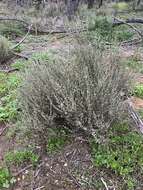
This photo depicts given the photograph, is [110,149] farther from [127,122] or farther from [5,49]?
[5,49]

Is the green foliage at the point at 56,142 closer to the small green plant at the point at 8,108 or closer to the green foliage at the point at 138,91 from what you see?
the small green plant at the point at 8,108

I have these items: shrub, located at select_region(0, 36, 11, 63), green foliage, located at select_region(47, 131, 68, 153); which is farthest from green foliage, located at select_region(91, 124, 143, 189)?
shrub, located at select_region(0, 36, 11, 63)

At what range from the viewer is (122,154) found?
3.04 meters

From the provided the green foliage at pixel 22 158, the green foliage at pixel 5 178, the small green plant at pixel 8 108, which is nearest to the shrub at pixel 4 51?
the small green plant at pixel 8 108

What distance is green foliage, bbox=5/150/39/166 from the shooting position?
10.3 ft

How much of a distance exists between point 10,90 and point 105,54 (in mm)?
1451

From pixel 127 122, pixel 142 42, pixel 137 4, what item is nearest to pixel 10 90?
pixel 127 122

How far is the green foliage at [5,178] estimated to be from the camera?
2.98 meters

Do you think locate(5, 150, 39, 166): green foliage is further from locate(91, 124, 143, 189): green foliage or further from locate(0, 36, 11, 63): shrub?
locate(0, 36, 11, 63): shrub

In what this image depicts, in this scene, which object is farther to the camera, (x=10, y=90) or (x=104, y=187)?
(x=10, y=90)

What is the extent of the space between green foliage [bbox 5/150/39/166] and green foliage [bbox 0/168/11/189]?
118 mm

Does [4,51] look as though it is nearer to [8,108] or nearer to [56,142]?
[8,108]

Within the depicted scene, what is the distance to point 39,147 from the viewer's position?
3.22m

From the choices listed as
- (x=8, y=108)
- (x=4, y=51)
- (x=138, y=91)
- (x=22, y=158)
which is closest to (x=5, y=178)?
(x=22, y=158)
